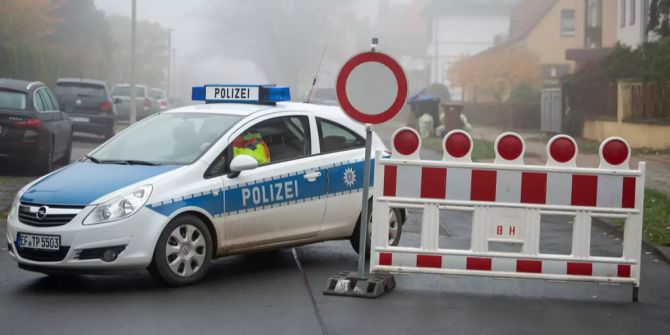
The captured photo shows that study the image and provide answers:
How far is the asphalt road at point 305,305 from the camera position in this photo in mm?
8031

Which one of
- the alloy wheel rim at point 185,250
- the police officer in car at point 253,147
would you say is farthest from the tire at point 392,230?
the alloy wheel rim at point 185,250

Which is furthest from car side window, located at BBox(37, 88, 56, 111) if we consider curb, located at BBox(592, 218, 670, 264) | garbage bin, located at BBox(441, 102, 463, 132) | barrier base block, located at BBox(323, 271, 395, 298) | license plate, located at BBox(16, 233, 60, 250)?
garbage bin, located at BBox(441, 102, 463, 132)

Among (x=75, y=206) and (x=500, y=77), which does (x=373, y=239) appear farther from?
(x=500, y=77)

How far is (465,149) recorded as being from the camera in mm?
9352

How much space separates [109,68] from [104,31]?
7.66ft

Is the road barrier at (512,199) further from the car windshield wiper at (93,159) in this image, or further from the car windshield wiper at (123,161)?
the car windshield wiper at (93,159)

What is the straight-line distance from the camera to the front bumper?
907 cm

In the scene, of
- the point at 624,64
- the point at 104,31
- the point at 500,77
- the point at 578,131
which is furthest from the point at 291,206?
the point at 104,31

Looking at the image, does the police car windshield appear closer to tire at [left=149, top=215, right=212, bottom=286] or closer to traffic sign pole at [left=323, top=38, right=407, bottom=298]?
tire at [left=149, top=215, right=212, bottom=286]

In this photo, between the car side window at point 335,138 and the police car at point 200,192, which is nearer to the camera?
the police car at point 200,192

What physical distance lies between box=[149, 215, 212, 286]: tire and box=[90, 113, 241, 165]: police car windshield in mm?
597

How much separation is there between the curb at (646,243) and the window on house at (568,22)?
57564 mm

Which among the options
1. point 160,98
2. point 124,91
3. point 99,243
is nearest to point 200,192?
point 99,243

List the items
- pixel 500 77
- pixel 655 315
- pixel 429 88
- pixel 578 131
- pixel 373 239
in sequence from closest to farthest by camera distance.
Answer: pixel 655 315
pixel 373 239
pixel 578 131
pixel 500 77
pixel 429 88
